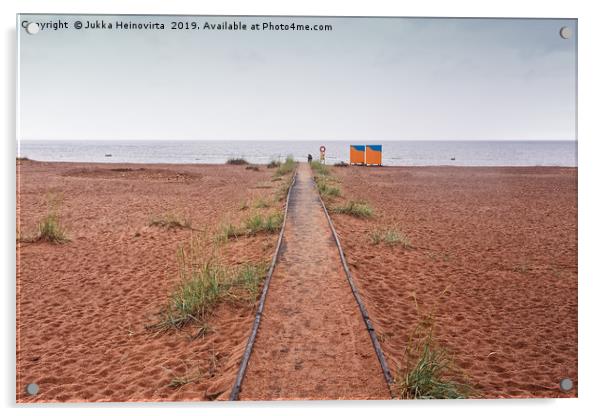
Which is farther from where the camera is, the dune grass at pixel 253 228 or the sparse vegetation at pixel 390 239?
the dune grass at pixel 253 228

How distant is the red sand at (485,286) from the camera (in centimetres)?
421

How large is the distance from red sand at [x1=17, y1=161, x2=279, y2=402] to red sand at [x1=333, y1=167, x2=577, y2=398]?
1.69 meters

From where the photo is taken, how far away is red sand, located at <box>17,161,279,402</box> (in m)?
3.85

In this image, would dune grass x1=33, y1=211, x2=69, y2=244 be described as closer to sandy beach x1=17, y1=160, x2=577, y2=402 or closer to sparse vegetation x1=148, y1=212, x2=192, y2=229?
sandy beach x1=17, y1=160, x2=577, y2=402

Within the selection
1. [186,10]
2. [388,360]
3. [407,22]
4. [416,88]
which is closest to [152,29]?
[186,10]

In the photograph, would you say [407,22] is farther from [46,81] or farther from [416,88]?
[46,81]

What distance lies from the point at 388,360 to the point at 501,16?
3.64 meters

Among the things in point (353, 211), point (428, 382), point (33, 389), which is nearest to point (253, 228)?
point (353, 211)

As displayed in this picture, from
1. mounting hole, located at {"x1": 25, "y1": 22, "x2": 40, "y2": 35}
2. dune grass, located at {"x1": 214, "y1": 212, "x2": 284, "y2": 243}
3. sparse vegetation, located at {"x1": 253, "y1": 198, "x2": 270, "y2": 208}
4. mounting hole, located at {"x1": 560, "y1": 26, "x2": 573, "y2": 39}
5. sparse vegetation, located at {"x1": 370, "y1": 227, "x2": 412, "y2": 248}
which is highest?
mounting hole, located at {"x1": 560, "y1": 26, "x2": 573, "y2": 39}

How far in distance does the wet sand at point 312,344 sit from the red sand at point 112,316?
0.29 metres

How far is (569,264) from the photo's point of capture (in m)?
7.44

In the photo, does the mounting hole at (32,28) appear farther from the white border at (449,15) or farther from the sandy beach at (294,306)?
the sandy beach at (294,306)

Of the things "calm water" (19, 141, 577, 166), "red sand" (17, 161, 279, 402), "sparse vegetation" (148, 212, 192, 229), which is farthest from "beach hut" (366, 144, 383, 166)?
"sparse vegetation" (148, 212, 192, 229)

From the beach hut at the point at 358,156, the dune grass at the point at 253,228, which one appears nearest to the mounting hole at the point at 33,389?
the dune grass at the point at 253,228
